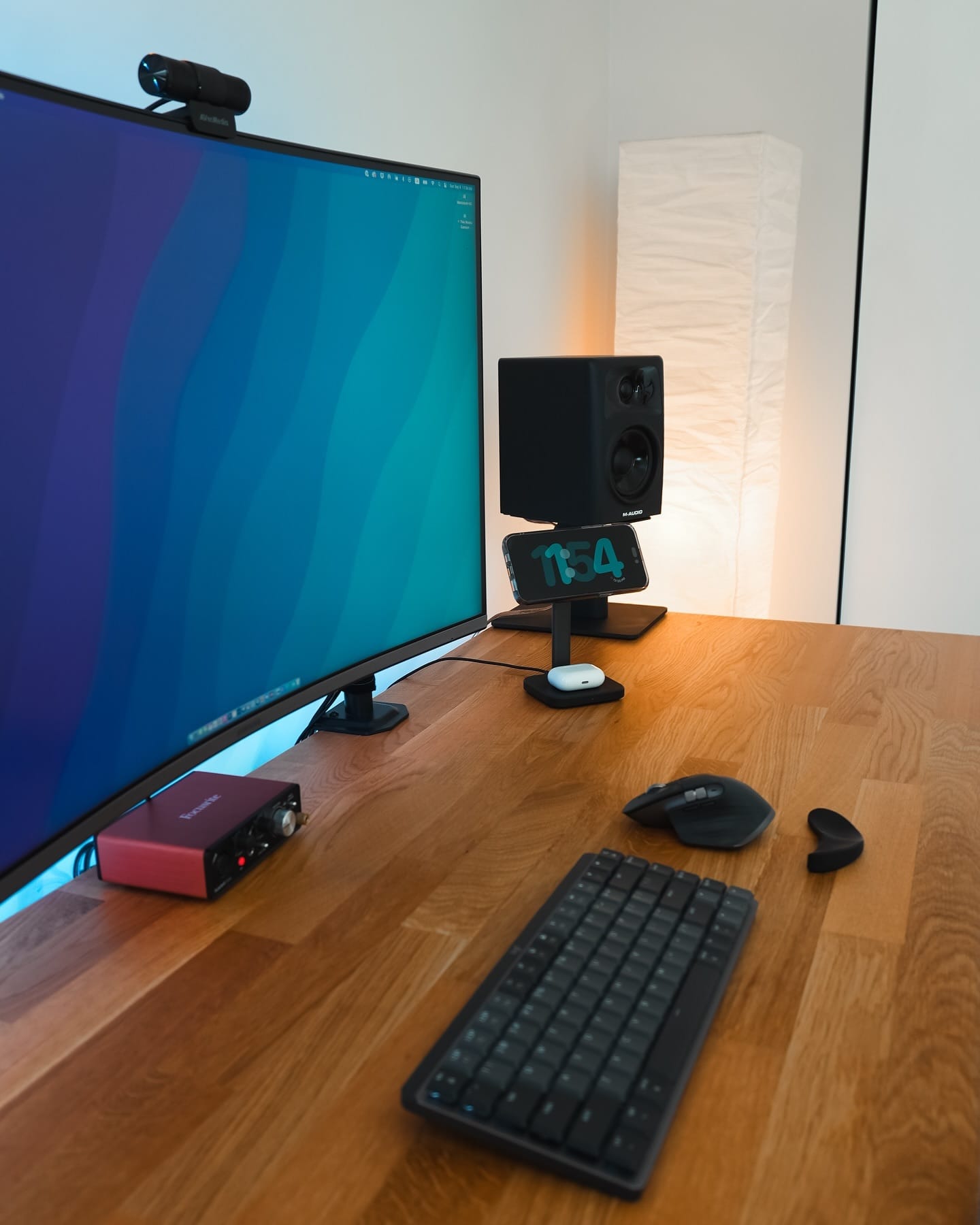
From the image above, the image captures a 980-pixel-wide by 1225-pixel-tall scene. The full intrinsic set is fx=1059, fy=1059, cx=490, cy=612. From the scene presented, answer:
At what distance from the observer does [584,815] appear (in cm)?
94

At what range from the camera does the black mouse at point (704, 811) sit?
0.89m

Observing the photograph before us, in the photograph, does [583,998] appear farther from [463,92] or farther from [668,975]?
[463,92]

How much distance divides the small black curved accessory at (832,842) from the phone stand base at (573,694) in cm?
33

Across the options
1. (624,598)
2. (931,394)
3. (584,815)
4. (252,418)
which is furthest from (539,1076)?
(931,394)

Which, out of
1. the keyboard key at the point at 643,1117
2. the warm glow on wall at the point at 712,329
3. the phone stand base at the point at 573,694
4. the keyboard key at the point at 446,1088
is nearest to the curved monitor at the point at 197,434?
the phone stand base at the point at 573,694

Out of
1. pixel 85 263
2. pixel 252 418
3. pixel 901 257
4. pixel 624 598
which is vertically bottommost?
pixel 624 598

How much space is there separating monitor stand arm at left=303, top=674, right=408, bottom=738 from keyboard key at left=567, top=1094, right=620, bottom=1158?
2.00ft

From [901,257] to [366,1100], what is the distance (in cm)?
232

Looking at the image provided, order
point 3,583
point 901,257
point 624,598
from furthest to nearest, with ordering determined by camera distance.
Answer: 1. point 901,257
2. point 624,598
3. point 3,583

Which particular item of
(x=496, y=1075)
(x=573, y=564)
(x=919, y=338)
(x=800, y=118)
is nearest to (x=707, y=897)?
(x=496, y=1075)

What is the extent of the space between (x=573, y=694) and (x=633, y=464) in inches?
17.7

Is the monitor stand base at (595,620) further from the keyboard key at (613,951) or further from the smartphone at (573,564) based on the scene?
the keyboard key at (613,951)

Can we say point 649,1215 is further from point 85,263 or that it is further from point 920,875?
point 85,263

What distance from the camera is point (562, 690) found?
1224 mm
